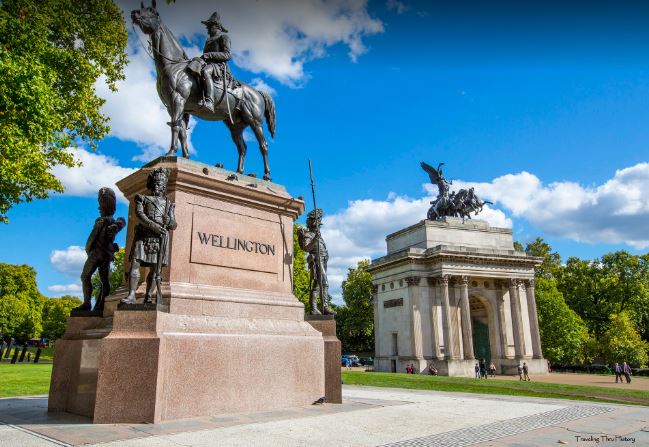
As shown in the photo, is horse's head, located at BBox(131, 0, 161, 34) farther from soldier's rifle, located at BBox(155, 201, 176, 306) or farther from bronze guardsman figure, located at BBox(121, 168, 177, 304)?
soldier's rifle, located at BBox(155, 201, 176, 306)

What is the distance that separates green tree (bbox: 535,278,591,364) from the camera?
2170 inches

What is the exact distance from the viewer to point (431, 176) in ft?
175

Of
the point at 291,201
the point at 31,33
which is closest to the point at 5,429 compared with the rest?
the point at 291,201

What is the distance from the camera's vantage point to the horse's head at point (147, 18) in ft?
30.4

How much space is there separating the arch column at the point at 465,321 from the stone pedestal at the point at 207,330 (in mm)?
37626

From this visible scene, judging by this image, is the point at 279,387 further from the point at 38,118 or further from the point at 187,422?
the point at 38,118

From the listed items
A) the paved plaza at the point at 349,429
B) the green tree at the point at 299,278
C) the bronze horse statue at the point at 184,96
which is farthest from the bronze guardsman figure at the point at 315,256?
the green tree at the point at 299,278

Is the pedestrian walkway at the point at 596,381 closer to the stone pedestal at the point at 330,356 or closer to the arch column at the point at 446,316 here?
the arch column at the point at 446,316

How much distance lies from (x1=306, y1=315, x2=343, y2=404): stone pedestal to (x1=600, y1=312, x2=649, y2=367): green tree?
54.7m

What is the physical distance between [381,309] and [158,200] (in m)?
44.1

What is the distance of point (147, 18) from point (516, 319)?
149 ft

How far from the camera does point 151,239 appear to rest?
744 centimetres

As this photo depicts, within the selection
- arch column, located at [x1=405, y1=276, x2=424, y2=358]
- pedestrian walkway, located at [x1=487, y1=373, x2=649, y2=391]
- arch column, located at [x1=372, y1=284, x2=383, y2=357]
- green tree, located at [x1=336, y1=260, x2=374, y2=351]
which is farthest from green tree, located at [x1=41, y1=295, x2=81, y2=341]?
pedestrian walkway, located at [x1=487, y1=373, x2=649, y2=391]

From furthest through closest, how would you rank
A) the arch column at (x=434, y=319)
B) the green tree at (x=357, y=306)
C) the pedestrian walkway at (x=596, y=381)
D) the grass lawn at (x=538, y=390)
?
the green tree at (x=357, y=306), the arch column at (x=434, y=319), the pedestrian walkway at (x=596, y=381), the grass lawn at (x=538, y=390)
